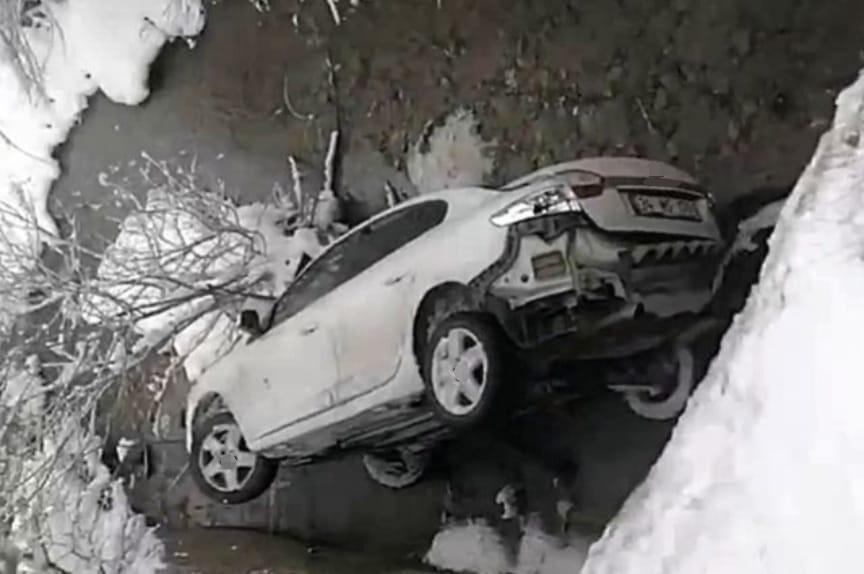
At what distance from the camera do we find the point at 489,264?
3.94 meters

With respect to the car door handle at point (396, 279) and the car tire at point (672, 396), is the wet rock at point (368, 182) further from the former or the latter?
the car tire at point (672, 396)

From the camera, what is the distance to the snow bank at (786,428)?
1487 mm

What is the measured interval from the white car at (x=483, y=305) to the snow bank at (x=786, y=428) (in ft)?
6.44

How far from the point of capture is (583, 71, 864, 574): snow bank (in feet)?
4.88

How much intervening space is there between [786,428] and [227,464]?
13.4 feet

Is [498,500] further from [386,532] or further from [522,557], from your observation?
[386,532]

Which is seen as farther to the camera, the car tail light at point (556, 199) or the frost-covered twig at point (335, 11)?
the frost-covered twig at point (335, 11)

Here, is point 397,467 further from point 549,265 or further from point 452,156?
point 549,265

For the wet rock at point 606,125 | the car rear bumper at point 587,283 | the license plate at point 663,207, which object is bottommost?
the car rear bumper at point 587,283

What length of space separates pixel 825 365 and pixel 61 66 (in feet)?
20.9

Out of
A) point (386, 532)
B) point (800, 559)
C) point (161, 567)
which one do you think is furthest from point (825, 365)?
point (161, 567)

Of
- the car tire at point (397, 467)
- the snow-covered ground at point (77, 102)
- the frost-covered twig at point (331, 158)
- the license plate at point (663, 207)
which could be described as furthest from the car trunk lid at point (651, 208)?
the snow-covered ground at point (77, 102)

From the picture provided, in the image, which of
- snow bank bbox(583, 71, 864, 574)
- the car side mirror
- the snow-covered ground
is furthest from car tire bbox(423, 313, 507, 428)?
the snow-covered ground

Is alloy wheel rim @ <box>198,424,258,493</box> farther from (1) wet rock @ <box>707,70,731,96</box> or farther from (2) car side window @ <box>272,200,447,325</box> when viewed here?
(1) wet rock @ <box>707,70,731,96</box>
